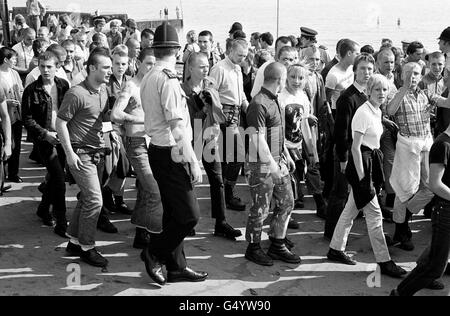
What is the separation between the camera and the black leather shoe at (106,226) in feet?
20.2

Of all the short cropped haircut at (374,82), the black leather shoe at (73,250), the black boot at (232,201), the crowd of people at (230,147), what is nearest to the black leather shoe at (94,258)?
the crowd of people at (230,147)

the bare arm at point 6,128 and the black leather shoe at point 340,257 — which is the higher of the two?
the bare arm at point 6,128

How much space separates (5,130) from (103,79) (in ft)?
4.56

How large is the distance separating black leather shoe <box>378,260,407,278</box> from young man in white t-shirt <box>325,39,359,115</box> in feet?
8.02

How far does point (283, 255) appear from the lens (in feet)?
18.2

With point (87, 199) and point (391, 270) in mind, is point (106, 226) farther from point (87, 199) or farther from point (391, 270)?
point (391, 270)

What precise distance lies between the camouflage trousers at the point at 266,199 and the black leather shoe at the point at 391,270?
930mm

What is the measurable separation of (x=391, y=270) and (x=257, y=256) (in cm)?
118

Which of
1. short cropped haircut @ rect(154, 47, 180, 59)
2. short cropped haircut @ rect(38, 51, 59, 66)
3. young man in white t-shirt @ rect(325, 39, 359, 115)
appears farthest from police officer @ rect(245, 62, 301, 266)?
short cropped haircut @ rect(38, 51, 59, 66)

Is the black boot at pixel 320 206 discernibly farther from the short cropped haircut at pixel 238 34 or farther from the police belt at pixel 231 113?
the short cropped haircut at pixel 238 34

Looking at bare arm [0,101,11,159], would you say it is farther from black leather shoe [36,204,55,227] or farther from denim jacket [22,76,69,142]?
black leather shoe [36,204,55,227]

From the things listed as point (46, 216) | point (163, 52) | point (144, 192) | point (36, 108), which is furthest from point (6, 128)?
point (163, 52)

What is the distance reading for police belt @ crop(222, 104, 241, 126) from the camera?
6.72 m
